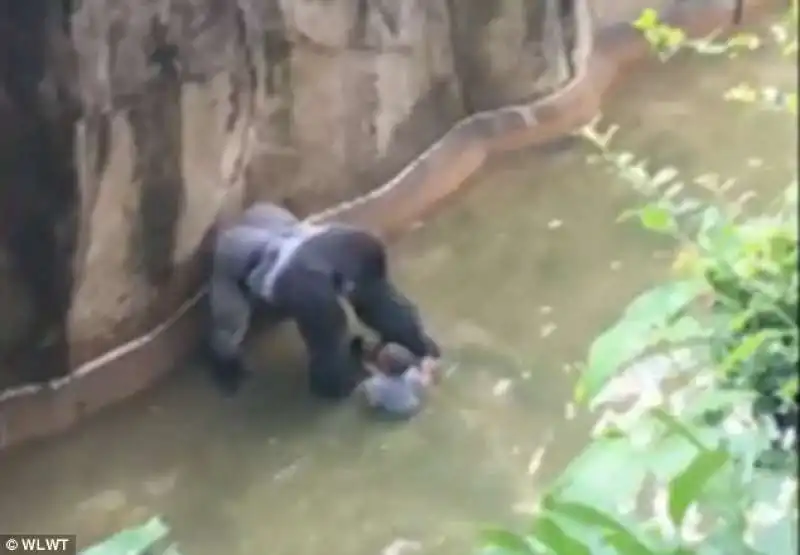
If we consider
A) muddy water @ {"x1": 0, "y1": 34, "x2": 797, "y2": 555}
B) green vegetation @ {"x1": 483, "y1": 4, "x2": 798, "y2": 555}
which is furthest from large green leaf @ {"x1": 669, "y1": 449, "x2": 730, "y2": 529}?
muddy water @ {"x1": 0, "y1": 34, "x2": 797, "y2": 555}

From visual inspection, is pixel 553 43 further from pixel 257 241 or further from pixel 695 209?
pixel 695 209

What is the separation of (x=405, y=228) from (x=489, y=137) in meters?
0.36

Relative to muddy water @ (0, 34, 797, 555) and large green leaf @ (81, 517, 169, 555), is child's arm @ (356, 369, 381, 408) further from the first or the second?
large green leaf @ (81, 517, 169, 555)

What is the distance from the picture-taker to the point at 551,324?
202 centimetres

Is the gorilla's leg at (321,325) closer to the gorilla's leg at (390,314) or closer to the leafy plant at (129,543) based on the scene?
the gorilla's leg at (390,314)

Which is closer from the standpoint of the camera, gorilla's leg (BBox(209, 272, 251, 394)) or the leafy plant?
the leafy plant

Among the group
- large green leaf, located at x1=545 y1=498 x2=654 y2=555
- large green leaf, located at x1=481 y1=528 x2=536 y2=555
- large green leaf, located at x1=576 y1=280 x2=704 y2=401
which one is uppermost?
large green leaf, located at x1=576 y1=280 x2=704 y2=401

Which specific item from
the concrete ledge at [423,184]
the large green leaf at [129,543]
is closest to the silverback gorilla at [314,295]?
the concrete ledge at [423,184]

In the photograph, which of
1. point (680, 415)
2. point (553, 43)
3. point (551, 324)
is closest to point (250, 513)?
point (551, 324)

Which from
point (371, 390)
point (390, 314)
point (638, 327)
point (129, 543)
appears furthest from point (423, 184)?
point (638, 327)

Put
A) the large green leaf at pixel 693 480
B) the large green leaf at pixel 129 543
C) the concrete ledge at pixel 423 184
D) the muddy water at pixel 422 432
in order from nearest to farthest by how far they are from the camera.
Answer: the large green leaf at pixel 693 480, the large green leaf at pixel 129 543, the muddy water at pixel 422 432, the concrete ledge at pixel 423 184

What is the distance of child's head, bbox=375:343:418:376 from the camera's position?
191 centimetres

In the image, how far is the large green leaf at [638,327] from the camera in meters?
0.74

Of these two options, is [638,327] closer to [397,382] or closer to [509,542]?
[509,542]
